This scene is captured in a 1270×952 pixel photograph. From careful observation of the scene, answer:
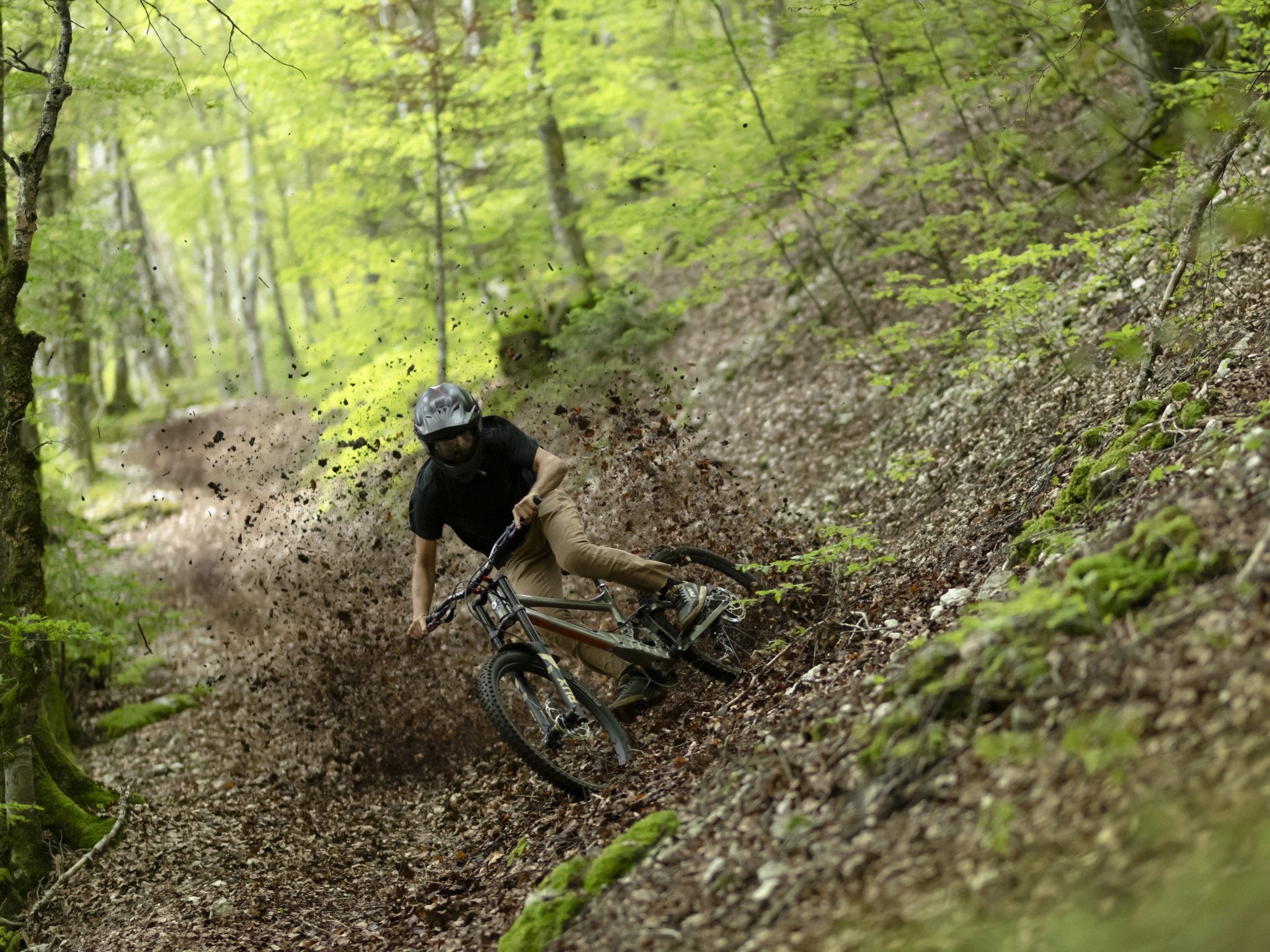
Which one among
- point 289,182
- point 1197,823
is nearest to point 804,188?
point 1197,823

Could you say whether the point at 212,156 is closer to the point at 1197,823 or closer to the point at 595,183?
the point at 595,183

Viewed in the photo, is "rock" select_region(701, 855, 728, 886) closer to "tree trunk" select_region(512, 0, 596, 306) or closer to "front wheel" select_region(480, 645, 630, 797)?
"front wheel" select_region(480, 645, 630, 797)

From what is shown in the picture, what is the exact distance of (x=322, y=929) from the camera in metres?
6.06

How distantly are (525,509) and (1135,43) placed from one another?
819cm

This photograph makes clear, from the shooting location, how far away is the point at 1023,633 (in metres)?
3.96

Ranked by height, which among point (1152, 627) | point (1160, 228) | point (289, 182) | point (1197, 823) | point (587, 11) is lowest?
point (1197, 823)

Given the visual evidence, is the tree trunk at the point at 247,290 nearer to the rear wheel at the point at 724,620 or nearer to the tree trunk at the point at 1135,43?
the rear wheel at the point at 724,620

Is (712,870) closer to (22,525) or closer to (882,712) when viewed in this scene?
(882,712)

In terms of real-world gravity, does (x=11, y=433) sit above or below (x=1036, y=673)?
above

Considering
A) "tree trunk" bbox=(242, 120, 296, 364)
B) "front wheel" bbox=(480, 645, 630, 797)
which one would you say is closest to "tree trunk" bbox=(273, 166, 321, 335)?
"tree trunk" bbox=(242, 120, 296, 364)

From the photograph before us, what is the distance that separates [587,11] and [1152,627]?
12.7 meters

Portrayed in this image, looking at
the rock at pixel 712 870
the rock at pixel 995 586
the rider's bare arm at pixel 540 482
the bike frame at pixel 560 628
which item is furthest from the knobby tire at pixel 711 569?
the rock at pixel 712 870

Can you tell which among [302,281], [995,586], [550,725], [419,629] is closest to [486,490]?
[419,629]

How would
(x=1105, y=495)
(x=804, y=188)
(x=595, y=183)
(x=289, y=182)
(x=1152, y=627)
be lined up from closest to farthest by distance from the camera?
(x=1152, y=627) < (x=1105, y=495) < (x=804, y=188) < (x=595, y=183) < (x=289, y=182)
